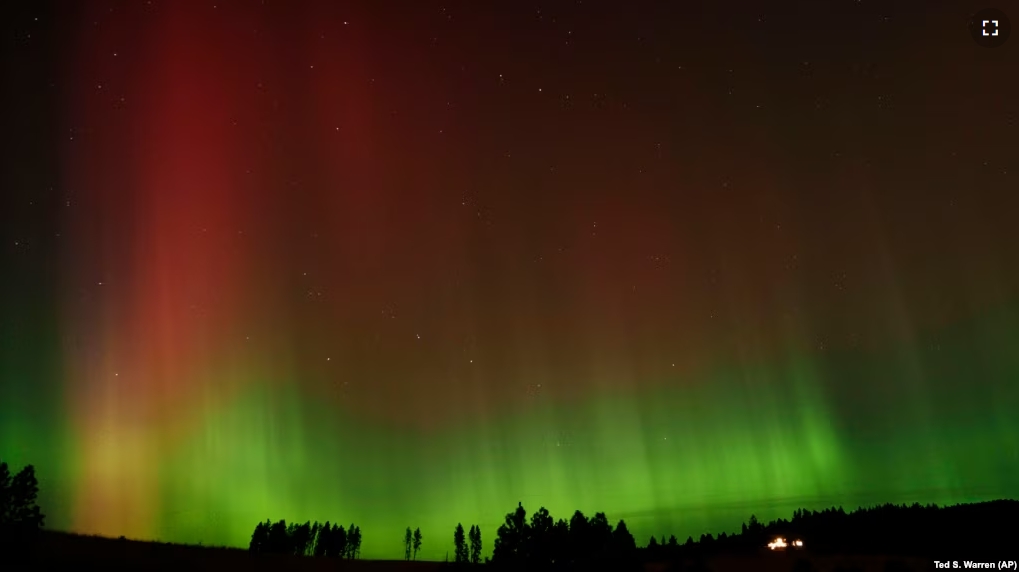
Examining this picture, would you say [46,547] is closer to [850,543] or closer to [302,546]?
[850,543]

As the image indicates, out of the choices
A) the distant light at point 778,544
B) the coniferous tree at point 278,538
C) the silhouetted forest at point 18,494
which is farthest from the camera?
the coniferous tree at point 278,538

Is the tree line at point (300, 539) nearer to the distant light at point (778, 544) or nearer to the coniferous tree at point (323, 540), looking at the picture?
the coniferous tree at point (323, 540)

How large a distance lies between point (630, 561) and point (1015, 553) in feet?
186

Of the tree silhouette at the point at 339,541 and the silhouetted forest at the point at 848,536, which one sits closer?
the silhouetted forest at the point at 848,536

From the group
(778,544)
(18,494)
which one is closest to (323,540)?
(18,494)

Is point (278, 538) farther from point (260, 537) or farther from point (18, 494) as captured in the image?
point (18, 494)

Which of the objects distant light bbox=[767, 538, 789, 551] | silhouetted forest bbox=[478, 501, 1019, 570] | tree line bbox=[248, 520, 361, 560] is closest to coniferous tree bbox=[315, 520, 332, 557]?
Result: tree line bbox=[248, 520, 361, 560]

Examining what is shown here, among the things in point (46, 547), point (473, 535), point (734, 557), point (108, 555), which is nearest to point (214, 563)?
point (108, 555)

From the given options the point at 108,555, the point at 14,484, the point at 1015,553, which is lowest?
the point at 1015,553

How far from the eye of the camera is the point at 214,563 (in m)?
43.9

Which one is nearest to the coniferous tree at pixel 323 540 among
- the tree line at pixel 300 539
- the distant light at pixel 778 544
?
the tree line at pixel 300 539

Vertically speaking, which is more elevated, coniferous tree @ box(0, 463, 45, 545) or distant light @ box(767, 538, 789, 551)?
coniferous tree @ box(0, 463, 45, 545)

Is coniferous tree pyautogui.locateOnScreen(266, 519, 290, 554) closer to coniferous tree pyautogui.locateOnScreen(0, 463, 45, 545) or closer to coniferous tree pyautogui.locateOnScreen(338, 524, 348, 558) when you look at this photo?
coniferous tree pyautogui.locateOnScreen(338, 524, 348, 558)

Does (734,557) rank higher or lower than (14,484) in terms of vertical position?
lower
